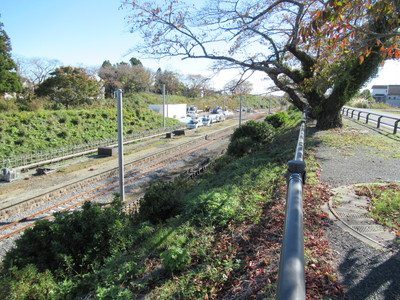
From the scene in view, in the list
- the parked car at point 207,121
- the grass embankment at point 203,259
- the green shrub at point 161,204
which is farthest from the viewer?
the parked car at point 207,121

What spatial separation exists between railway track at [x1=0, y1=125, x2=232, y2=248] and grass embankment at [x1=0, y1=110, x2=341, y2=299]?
5.33 feet

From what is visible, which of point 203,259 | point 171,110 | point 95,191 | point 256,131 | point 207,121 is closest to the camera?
point 203,259

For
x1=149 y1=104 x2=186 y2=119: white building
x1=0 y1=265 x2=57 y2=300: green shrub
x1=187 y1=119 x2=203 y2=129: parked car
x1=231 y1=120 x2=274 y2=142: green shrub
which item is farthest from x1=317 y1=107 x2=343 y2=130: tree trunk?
x1=149 y1=104 x2=186 y2=119: white building

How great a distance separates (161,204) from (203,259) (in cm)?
376

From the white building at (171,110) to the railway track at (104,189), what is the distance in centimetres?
2001

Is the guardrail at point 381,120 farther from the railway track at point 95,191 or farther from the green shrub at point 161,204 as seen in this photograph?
the green shrub at point 161,204

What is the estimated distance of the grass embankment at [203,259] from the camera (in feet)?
10.7

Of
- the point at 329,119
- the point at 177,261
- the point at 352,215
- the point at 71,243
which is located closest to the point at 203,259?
the point at 177,261

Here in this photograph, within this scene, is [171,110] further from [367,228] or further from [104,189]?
[367,228]

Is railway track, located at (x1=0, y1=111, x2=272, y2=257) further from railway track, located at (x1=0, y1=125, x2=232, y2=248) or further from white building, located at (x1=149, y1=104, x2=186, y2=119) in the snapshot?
white building, located at (x1=149, y1=104, x2=186, y2=119)

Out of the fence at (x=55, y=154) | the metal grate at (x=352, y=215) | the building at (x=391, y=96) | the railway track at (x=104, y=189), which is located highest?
the building at (x=391, y=96)

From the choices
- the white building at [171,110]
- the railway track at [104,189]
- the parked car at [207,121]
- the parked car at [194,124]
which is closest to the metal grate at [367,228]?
the railway track at [104,189]

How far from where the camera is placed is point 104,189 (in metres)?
14.2

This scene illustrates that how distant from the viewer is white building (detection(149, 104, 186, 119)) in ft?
144
